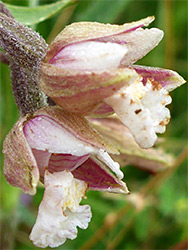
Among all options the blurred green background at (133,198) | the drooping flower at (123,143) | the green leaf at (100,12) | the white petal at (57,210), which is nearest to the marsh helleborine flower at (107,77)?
the white petal at (57,210)

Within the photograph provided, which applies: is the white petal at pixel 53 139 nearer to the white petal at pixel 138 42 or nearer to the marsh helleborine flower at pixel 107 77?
the marsh helleborine flower at pixel 107 77

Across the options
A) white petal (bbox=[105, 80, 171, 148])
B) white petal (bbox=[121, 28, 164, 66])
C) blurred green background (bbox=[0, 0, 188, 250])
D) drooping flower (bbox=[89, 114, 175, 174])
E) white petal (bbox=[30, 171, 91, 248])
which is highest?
white petal (bbox=[121, 28, 164, 66])

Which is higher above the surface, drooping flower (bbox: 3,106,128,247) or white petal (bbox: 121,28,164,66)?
white petal (bbox: 121,28,164,66)

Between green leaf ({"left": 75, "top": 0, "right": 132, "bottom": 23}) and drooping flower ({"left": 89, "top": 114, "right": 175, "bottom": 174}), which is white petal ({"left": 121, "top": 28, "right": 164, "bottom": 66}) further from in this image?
green leaf ({"left": 75, "top": 0, "right": 132, "bottom": 23})

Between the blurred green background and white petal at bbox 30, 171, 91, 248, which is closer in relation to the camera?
white petal at bbox 30, 171, 91, 248

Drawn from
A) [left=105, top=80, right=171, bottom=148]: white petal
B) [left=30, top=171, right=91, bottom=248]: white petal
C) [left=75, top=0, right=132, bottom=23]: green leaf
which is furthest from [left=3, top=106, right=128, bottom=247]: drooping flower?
[left=75, top=0, right=132, bottom=23]: green leaf

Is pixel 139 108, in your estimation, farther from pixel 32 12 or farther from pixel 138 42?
pixel 32 12
